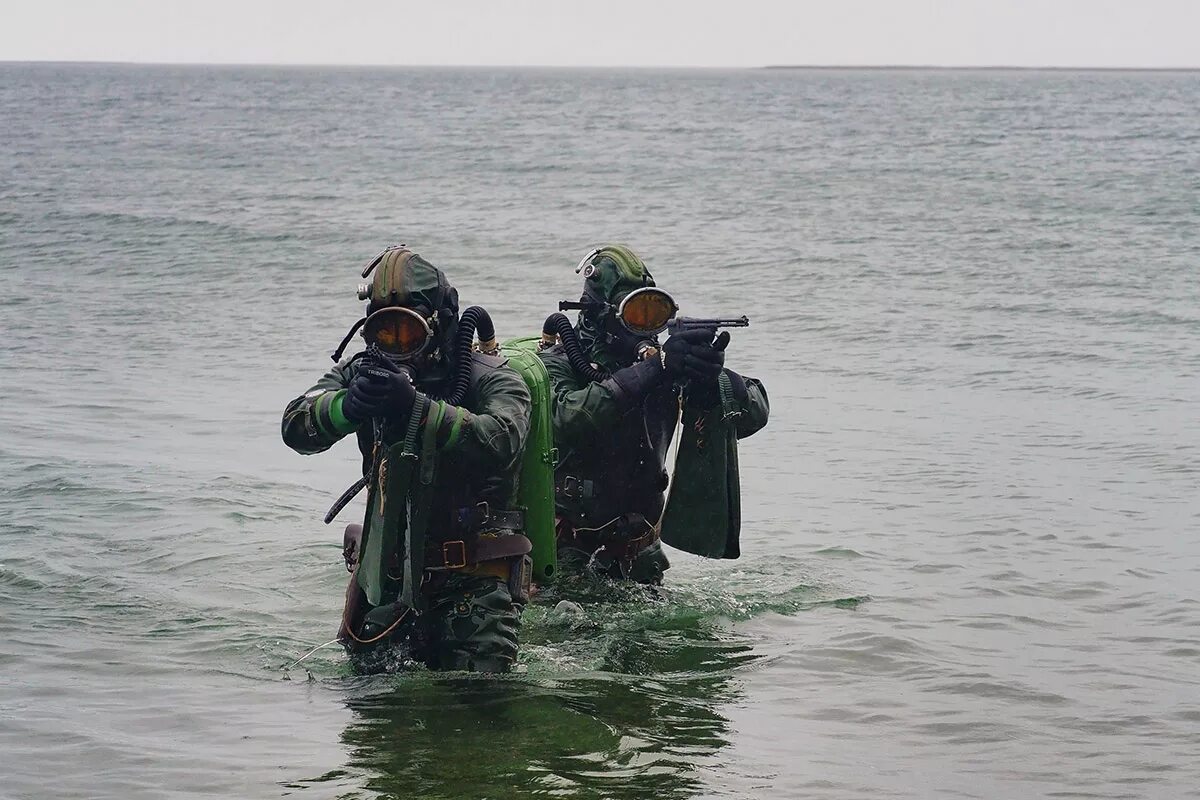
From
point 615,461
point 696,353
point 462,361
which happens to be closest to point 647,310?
point 696,353

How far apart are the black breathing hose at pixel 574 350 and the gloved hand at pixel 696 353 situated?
0.50 metres

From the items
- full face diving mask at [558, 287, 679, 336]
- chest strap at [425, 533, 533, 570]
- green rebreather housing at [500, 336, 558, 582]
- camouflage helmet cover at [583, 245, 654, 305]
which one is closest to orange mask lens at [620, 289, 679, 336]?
full face diving mask at [558, 287, 679, 336]

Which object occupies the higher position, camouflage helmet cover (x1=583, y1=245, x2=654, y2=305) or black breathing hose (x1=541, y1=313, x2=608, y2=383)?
camouflage helmet cover (x1=583, y1=245, x2=654, y2=305)

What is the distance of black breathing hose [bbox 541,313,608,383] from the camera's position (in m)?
7.02

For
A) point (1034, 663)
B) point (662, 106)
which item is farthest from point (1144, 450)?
point (662, 106)

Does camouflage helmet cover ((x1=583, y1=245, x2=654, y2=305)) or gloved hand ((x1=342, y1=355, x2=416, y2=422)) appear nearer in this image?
gloved hand ((x1=342, y1=355, x2=416, y2=422))

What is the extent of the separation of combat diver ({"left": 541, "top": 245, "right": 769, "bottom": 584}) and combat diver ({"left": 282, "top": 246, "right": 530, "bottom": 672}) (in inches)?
34.0

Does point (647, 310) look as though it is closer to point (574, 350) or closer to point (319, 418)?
point (574, 350)

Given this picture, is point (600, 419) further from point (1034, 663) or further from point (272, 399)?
Result: point (272, 399)

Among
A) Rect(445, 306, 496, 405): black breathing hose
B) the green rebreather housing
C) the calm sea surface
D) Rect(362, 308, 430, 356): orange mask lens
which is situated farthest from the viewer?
the green rebreather housing

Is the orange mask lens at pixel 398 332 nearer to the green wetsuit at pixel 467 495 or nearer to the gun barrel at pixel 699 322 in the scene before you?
the green wetsuit at pixel 467 495

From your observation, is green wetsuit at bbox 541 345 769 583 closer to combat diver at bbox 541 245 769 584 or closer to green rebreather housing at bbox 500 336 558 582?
combat diver at bbox 541 245 769 584

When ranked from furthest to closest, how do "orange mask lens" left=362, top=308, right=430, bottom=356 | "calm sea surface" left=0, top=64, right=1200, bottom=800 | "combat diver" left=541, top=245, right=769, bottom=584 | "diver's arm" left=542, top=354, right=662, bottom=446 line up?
"combat diver" left=541, top=245, right=769, bottom=584
"diver's arm" left=542, top=354, right=662, bottom=446
"calm sea surface" left=0, top=64, right=1200, bottom=800
"orange mask lens" left=362, top=308, right=430, bottom=356

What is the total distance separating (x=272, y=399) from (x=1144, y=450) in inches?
303
